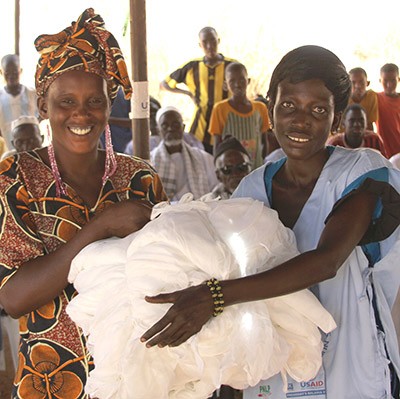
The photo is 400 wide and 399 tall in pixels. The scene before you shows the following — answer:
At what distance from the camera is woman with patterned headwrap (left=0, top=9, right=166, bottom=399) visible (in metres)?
2.23

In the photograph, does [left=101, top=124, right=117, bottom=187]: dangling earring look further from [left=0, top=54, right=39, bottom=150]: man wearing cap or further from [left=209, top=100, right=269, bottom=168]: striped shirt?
[left=0, top=54, right=39, bottom=150]: man wearing cap

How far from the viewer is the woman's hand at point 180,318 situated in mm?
1875

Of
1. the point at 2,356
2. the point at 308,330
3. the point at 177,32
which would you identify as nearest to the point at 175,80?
the point at 2,356

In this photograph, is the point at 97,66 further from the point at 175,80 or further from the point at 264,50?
the point at 264,50

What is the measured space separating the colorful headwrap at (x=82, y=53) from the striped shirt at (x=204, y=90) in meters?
5.65

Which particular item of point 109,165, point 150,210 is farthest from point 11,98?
point 150,210

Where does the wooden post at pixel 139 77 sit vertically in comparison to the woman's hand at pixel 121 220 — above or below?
above

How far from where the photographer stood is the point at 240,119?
7480 mm

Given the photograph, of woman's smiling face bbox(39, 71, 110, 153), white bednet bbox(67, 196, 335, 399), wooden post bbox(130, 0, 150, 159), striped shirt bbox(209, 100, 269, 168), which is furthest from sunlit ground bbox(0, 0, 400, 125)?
white bednet bbox(67, 196, 335, 399)

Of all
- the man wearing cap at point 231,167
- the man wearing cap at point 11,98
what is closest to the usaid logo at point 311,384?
the man wearing cap at point 231,167

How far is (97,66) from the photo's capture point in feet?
7.89

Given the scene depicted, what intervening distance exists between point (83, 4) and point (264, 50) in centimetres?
452

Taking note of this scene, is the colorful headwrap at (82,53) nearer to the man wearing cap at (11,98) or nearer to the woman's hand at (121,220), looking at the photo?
the woman's hand at (121,220)

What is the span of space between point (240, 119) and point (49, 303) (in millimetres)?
5340
